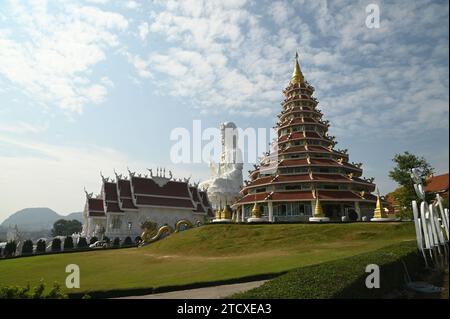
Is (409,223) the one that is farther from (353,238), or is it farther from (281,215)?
(281,215)

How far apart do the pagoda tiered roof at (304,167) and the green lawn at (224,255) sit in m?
9.34

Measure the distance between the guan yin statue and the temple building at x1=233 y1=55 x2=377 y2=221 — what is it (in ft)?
159

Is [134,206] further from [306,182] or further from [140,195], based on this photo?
[306,182]

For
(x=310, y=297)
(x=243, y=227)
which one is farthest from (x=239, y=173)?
(x=310, y=297)

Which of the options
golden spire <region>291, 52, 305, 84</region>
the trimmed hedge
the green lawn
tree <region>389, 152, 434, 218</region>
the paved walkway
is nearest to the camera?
the trimmed hedge

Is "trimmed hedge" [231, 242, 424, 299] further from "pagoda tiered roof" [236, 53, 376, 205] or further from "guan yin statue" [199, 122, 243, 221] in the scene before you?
"guan yin statue" [199, 122, 243, 221]

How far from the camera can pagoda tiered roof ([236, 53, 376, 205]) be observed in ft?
143

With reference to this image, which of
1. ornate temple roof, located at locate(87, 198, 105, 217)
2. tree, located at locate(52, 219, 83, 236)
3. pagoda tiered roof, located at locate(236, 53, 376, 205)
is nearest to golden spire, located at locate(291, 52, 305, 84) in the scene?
pagoda tiered roof, located at locate(236, 53, 376, 205)

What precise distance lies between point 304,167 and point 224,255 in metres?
19.8

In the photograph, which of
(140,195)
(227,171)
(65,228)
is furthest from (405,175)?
(65,228)

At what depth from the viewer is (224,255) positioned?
2988cm

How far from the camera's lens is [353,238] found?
102 ft

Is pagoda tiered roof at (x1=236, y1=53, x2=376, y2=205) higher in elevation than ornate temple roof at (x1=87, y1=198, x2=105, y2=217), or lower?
higher
